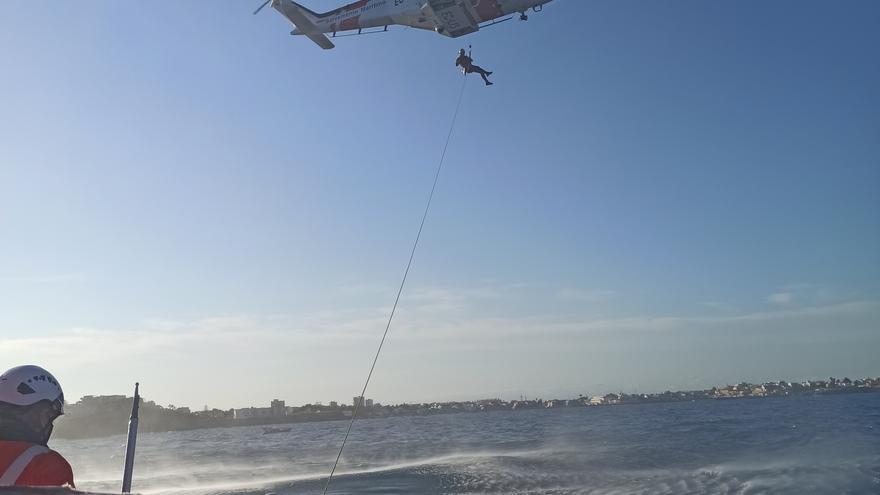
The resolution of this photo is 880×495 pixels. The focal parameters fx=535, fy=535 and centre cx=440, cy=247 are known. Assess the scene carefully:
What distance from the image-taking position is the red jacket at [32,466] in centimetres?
242

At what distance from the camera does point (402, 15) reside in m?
16.2

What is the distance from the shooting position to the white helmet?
2896mm

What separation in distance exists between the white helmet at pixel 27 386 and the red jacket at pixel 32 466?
449 millimetres

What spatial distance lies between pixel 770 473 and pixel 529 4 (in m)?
15.9

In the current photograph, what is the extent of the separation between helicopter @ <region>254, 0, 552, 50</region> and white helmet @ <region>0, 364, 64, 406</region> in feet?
45.1

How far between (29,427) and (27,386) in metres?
0.23

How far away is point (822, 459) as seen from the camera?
63.2 feet

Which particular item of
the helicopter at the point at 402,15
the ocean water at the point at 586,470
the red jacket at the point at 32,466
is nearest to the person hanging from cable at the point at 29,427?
the red jacket at the point at 32,466

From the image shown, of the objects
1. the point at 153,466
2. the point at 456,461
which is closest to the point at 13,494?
the point at 456,461

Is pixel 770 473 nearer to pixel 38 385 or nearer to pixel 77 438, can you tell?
pixel 38 385

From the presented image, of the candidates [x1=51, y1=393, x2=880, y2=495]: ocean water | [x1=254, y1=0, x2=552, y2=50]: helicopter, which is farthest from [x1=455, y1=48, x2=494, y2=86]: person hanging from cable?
[x1=51, y1=393, x2=880, y2=495]: ocean water

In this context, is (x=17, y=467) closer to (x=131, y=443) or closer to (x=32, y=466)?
(x=32, y=466)

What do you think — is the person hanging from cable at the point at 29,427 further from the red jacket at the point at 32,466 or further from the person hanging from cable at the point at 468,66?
the person hanging from cable at the point at 468,66

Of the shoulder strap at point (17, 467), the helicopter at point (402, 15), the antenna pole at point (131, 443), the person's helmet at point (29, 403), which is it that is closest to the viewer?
the shoulder strap at point (17, 467)
